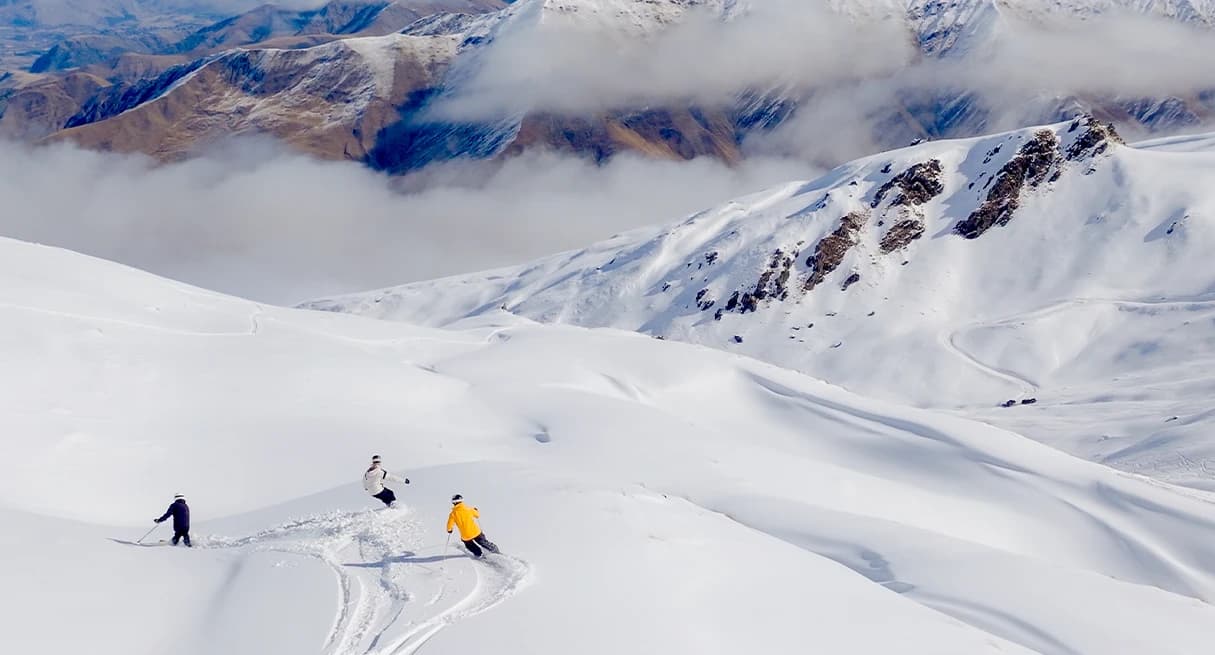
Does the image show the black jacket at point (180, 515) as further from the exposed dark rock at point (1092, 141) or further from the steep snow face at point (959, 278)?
the exposed dark rock at point (1092, 141)

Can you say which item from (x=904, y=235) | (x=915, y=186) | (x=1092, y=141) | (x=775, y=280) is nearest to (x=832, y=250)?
(x=775, y=280)

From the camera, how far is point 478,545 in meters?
16.8

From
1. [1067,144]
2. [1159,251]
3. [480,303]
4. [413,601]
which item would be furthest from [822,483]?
[480,303]

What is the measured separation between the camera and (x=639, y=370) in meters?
48.4

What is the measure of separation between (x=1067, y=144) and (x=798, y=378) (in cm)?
9650

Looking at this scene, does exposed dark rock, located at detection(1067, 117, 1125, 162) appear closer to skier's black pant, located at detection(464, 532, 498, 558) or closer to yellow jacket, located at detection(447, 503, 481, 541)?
skier's black pant, located at detection(464, 532, 498, 558)

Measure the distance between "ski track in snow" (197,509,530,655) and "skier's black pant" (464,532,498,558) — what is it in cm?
19

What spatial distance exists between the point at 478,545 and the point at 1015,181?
125776mm

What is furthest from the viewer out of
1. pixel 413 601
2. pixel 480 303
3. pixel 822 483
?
pixel 480 303

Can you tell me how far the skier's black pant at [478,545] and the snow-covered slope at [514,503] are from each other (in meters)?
0.43

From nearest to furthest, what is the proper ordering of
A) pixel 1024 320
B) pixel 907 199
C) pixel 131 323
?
1. pixel 131 323
2. pixel 1024 320
3. pixel 907 199

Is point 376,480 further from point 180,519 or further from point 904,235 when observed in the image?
point 904,235

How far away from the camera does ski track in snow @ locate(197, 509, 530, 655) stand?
44.9 feet

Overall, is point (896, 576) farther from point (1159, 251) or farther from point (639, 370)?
point (1159, 251)
